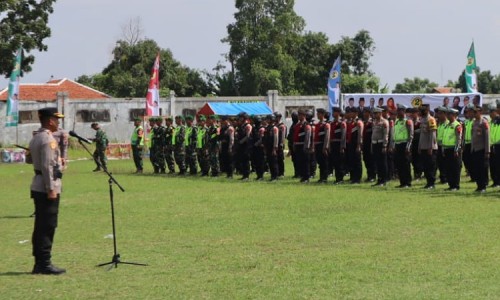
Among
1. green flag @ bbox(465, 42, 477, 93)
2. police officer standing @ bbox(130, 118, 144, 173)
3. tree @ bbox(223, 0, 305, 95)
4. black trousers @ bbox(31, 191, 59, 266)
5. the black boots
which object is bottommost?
the black boots

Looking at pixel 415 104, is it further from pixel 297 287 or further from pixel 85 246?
pixel 297 287

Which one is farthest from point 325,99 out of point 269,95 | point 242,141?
point 242,141

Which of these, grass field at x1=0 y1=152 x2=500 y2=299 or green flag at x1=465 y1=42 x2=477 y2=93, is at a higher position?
green flag at x1=465 y1=42 x2=477 y2=93

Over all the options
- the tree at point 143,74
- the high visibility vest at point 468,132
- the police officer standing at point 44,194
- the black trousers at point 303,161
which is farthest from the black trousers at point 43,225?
the tree at point 143,74

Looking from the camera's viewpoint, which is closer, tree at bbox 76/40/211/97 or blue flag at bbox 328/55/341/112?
blue flag at bbox 328/55/341/112

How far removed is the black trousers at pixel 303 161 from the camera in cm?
2194

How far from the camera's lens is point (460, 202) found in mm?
15781

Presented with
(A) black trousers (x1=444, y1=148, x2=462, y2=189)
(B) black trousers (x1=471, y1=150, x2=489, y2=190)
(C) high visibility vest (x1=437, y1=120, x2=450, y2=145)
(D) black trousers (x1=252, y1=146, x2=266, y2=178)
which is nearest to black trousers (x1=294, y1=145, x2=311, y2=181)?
(D) black trousers (x1=252, y1=146, x2=266, y2=178)

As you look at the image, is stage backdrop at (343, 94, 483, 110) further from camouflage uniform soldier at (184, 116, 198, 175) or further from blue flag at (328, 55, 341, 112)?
camouflage uniform soldier at (184, 116, 198, 175)

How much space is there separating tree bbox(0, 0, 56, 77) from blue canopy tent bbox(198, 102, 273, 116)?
11.1m

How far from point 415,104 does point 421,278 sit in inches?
1009

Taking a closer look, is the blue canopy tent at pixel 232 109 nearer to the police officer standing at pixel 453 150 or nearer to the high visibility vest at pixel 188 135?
the high visibility vest at pixel 188 135

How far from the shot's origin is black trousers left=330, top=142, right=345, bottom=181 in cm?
2138

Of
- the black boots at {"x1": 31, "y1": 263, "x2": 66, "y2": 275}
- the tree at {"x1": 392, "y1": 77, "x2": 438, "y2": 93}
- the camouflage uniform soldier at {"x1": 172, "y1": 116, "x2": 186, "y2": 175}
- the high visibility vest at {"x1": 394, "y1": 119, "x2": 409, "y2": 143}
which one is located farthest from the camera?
the tree at {"x1": 392, "y1": 77, "x2": 438, "y2": 93}
